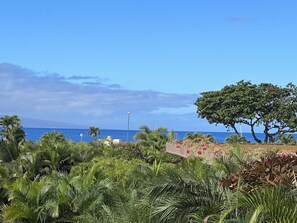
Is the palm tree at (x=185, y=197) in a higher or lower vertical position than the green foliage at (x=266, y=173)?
lower

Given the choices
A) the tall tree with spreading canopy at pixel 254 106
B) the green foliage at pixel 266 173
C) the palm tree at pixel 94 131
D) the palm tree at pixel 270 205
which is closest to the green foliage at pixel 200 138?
the tall tree with spreading canopy at pixel 254 106

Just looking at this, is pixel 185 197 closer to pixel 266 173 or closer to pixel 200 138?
pixel 266 173

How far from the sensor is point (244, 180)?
Result: 29.4 ft

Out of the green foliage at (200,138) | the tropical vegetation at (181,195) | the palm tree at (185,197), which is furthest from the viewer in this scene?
the green foliage at (200,138)

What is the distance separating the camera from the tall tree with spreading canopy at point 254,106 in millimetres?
55219

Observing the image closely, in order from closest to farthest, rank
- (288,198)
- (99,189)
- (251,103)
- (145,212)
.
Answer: (288,198), (145,212), (99,189), (251,103)

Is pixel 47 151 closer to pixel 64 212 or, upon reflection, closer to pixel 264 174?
pixel 64 212

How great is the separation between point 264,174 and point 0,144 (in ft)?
86.0

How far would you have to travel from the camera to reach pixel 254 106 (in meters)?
55.4

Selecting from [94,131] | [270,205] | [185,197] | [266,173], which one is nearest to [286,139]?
[266,173]

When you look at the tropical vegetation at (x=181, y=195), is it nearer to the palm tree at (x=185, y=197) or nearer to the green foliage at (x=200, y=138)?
the palm tree at (x=185, y=197)

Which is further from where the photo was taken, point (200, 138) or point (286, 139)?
point (286, 139)

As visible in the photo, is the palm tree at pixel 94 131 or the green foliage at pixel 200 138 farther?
the palm tree at pixel 94 131

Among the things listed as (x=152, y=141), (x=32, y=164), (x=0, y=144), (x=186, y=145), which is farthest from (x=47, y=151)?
(x=152, y=141)
